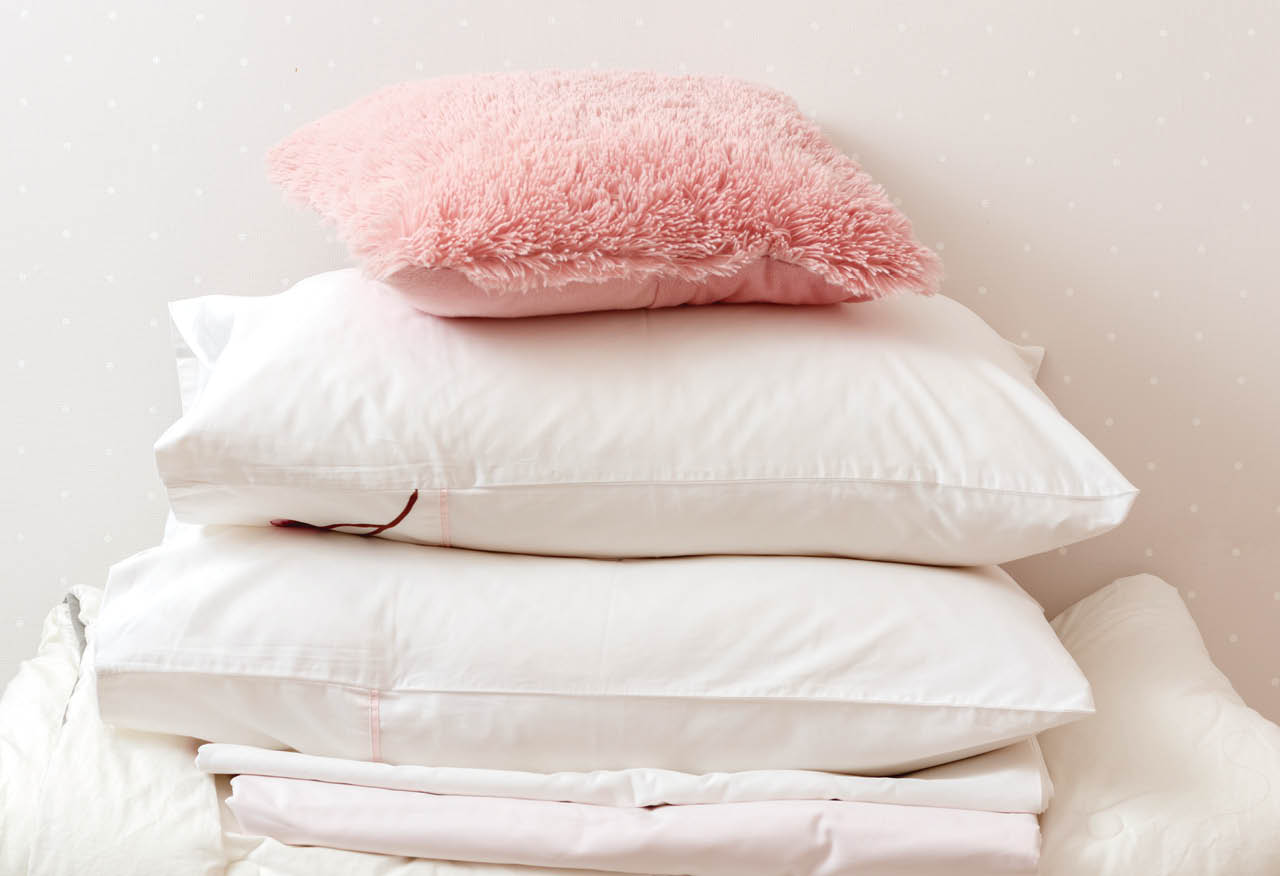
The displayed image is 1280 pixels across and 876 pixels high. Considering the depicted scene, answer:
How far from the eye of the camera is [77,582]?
125 cm

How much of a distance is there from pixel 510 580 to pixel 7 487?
0.71 metres

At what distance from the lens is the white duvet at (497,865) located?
2.49 feet

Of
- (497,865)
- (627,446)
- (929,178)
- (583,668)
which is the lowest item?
(497,865)

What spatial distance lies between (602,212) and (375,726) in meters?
0.37

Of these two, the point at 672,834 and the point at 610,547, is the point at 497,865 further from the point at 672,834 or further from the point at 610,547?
the point at 610,547

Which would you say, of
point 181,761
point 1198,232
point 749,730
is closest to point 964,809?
point 749,730

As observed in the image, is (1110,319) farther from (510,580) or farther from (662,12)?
(510,580)

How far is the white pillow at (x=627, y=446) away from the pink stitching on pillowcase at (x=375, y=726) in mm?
114

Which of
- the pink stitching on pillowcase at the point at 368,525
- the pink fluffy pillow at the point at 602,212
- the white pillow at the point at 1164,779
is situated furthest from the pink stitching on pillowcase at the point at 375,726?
the white pillow at the point at 1164,779

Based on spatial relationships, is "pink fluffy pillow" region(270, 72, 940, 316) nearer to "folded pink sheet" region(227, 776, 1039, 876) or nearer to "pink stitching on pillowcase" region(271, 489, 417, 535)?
"pink stitching on pillowcase" region(271, 489, 417, 535)

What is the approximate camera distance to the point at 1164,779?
2.67 ft

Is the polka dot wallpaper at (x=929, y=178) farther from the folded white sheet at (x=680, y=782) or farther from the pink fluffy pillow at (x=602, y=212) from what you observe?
the folded white sheet at (x=680, y=782)

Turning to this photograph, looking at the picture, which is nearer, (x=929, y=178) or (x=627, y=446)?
(x=627, y=446)

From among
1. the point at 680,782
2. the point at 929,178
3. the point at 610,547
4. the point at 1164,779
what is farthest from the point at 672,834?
the point at 929,178
